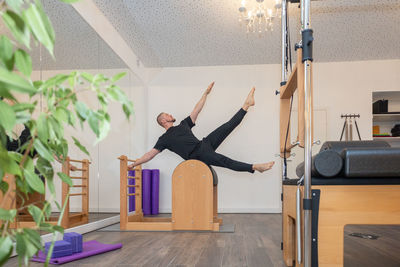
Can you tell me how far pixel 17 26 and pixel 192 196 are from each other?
3.34 m

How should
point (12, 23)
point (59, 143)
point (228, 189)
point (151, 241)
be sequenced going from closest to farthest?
1. point (12, 23)
2. point (59, 143)
3. point (151, 241)
4. point (228, 189)

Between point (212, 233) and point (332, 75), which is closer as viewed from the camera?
point (212, 233)

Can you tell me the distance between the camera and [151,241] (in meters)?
2.97

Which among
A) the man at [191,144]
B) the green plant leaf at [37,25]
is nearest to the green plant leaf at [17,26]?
the green plant leaf at [37,25]

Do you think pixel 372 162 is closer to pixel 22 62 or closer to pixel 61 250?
pixel 22 62

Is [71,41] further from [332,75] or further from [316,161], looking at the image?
[332,75]

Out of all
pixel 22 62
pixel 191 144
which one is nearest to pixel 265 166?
pixel 191 144

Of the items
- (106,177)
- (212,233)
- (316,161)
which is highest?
(316,161)

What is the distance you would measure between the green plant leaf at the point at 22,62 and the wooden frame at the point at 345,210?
1.15 meters

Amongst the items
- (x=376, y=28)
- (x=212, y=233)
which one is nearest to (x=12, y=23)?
(x=212, y=233)

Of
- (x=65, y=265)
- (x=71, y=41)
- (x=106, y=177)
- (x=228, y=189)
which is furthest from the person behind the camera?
(x=228, y=189)

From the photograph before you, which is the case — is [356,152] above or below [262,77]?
below

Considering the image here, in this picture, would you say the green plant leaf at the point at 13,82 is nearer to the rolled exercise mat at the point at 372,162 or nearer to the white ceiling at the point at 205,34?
the rolled exercise mat at the point at 372,162

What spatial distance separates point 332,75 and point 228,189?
255 centimetres
